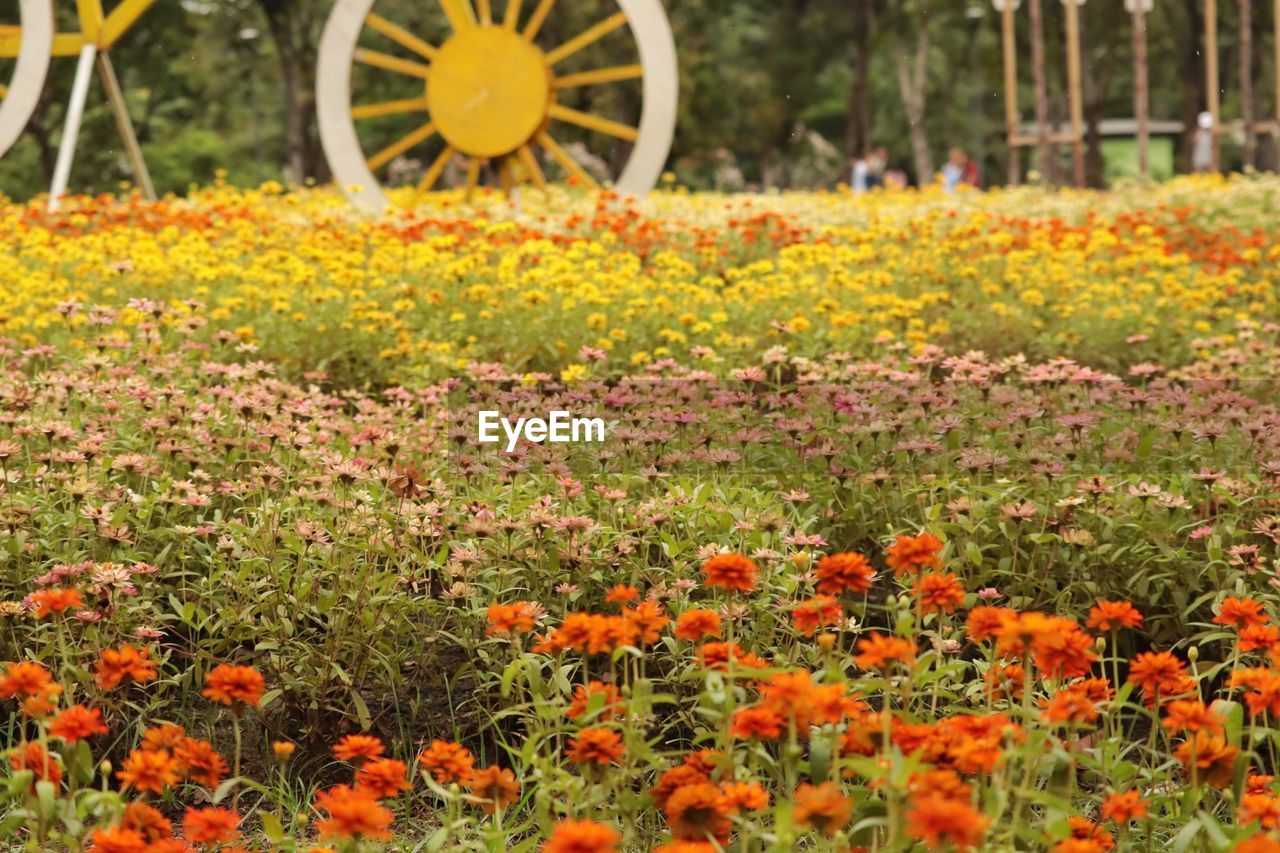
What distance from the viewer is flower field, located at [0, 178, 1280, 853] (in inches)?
76.8

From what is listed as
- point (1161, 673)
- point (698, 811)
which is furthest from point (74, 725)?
point (1161, 673)

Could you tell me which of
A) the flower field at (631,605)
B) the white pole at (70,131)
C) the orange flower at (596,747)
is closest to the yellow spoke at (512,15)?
the white pole at (70,131)

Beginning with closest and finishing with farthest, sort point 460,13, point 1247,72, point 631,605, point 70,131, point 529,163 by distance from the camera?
point 631,605, point 70,131, point 460,13, point 529,163, point 1247,72

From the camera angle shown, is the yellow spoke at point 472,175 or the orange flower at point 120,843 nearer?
the orange flower at point 120,843

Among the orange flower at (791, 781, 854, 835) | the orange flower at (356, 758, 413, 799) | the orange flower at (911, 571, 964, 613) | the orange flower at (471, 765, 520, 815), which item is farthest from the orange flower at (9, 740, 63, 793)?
the orange flower at (911, 571, 964, 613)

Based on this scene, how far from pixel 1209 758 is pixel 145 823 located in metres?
1.34

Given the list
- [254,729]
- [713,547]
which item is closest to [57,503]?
[254,729]

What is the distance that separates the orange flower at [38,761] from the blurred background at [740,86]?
17409 millimetres

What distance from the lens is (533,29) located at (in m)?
10.1

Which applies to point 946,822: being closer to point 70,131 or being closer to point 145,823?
point 145,823

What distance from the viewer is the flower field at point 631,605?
1950 mm

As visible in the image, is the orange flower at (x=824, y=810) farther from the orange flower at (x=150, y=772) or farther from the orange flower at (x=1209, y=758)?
the orange flower at (x=150, y=772)

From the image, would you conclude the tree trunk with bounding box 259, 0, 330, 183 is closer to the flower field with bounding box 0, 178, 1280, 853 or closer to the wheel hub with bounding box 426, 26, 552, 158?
the wheel hub with bounding box 426, 26, 552, 158

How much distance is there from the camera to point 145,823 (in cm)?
182
